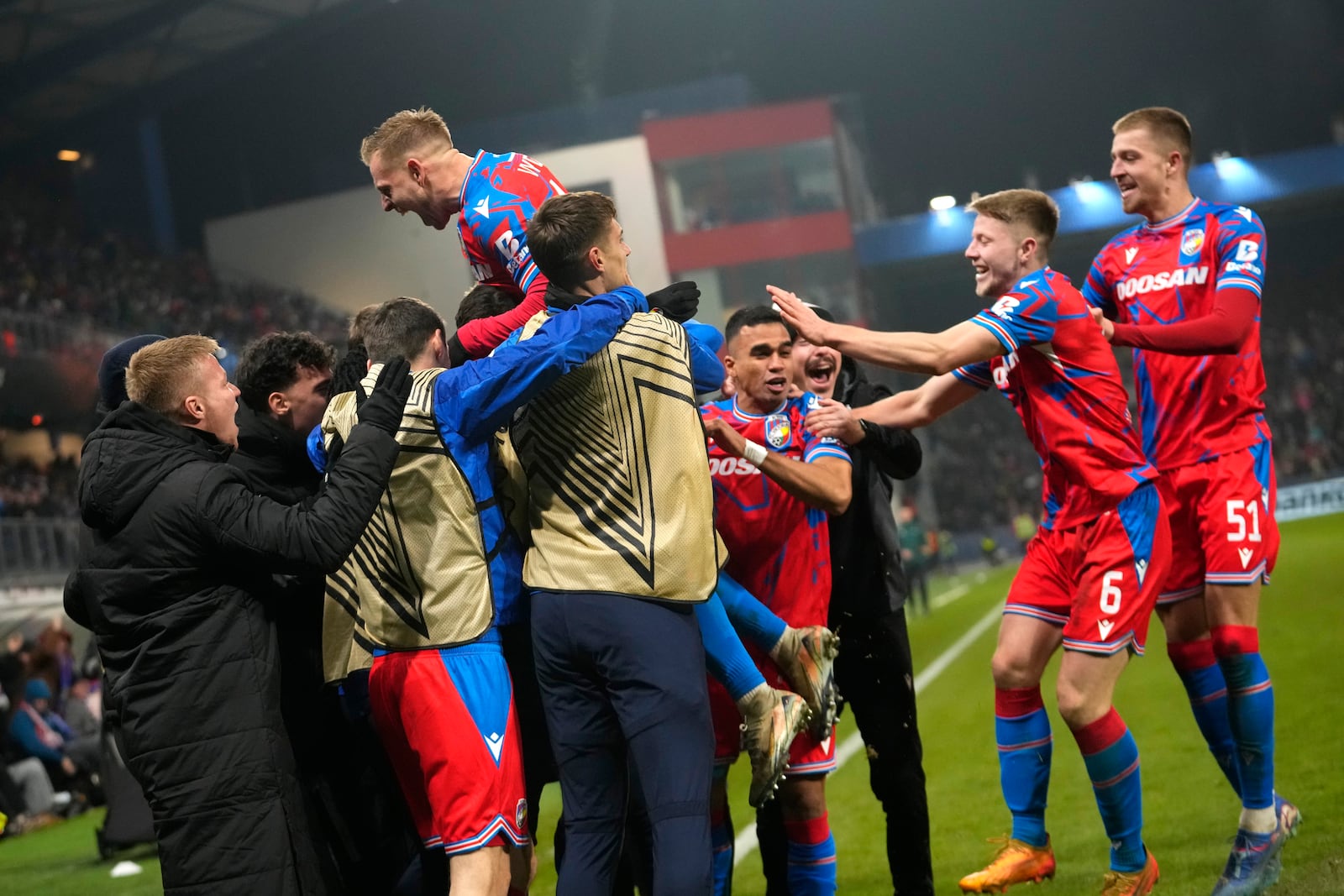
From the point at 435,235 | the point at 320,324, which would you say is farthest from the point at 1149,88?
the point at 320,324

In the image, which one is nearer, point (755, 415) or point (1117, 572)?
point (1117, 572)

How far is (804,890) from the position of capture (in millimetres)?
4254

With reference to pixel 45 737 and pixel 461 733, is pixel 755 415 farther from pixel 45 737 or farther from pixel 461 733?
pixel 45 737

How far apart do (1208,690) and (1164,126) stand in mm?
2131

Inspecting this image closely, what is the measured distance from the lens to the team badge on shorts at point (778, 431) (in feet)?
14.7

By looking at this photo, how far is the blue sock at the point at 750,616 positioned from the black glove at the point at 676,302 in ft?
3.12

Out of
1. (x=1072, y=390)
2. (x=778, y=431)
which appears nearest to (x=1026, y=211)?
(x=1072, y=390)

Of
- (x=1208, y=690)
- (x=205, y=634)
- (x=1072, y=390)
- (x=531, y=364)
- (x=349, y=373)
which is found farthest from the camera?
(x=1208, y=690)

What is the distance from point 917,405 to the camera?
4.78 meters

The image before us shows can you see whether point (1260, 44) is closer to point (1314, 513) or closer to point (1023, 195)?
point (1314, 513)

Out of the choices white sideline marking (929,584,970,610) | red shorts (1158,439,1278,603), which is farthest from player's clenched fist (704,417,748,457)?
white sideline marking (929,584,970,610)

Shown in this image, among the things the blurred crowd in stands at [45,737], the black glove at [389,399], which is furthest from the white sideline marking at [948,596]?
the black glove at [389,399]

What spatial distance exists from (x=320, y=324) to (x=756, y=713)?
29529mm

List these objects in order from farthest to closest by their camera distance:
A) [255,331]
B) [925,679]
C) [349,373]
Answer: [255,331] → [925,679] → [349,373]
